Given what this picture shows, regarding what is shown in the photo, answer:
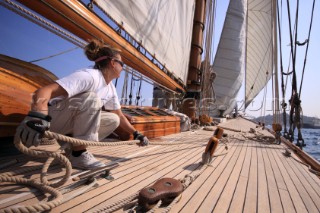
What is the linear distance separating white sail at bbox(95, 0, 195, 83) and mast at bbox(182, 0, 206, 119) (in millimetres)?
1099

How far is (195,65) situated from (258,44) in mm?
12012

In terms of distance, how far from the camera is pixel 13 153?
6.80ft

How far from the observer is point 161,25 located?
4273 millimetres

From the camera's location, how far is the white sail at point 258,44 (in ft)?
51.9

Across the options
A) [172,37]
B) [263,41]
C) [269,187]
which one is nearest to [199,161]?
[269,187]

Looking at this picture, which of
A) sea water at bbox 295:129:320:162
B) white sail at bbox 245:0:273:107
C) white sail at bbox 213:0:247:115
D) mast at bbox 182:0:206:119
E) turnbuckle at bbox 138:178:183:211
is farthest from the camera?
sea water at bbox 295:129:320:162

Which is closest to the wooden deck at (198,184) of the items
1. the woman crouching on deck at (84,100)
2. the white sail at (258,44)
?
the woman crouching on deck at (84,100)

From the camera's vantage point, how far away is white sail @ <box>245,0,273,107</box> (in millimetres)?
15805

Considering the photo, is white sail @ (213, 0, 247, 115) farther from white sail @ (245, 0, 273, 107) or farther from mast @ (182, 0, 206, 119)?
mast @ (182, 0, 206, 119)

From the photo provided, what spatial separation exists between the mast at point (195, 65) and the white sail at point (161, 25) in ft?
3.60

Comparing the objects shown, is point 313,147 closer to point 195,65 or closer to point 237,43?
point 237,43

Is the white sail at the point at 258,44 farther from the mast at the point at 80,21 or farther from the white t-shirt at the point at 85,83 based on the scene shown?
the white t-shirt at the point at 85,83

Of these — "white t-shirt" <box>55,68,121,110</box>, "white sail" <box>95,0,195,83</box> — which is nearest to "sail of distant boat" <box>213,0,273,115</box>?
"white sail" <box>95,0,195,83</box>

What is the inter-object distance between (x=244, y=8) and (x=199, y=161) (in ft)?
51.3
